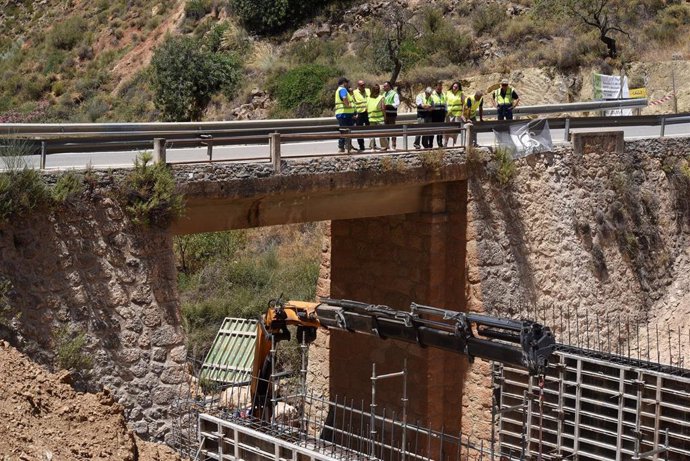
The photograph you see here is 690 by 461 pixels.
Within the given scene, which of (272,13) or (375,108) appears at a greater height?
(272,13)

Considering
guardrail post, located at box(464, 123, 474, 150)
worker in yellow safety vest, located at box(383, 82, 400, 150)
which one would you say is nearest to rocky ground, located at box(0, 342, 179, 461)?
guardrail post, located at box(464, 123, 474, 150)

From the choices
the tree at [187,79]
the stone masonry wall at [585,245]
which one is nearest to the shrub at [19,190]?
the stone masonry wall at [585,245]

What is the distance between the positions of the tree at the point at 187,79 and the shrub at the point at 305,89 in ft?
8.10

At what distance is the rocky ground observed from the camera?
35.7 ft

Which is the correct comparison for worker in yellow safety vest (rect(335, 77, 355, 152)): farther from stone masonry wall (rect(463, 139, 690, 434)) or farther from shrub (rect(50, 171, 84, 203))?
shrub (rect(50, 171, 84, 203))

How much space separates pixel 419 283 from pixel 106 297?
20.0ft

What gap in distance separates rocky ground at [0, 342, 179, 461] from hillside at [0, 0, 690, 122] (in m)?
22.9

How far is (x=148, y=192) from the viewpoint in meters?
12.9

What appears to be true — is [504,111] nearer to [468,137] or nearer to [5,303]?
[468,137]

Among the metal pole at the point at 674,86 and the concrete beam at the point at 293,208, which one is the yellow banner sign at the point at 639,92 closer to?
the metal pole at the point at 674,86

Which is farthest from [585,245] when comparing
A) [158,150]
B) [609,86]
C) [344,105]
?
[609,86]

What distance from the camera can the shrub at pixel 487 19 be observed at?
37.5 metres

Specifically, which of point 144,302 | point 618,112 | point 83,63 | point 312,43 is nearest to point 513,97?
point 618,112

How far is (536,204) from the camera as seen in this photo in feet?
59.7
